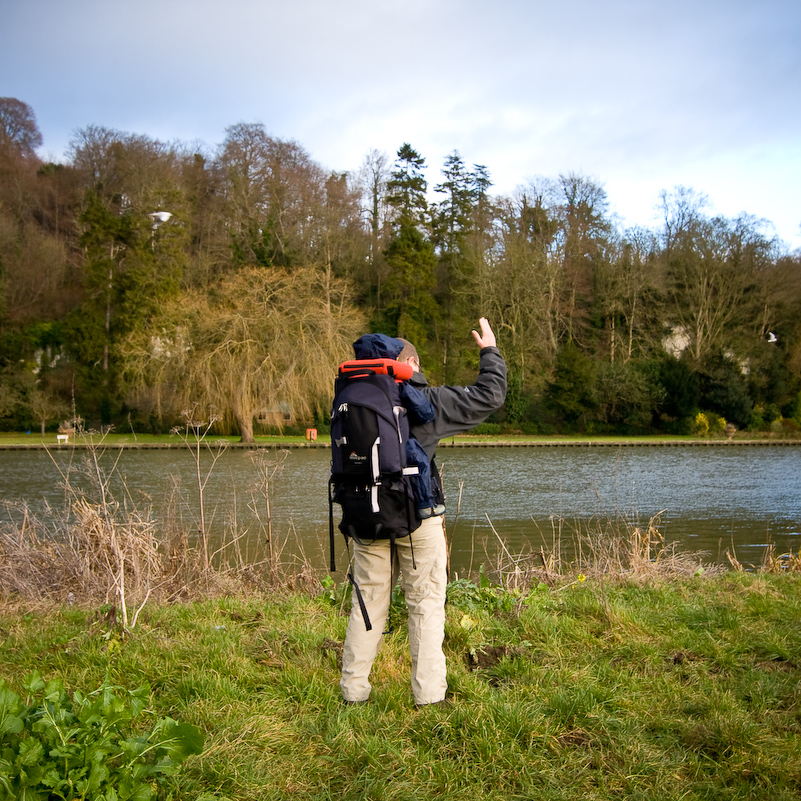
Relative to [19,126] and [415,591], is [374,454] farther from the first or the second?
[19,126]

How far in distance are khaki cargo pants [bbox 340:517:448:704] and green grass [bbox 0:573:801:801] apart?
0.37ft

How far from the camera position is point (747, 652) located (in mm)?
3506

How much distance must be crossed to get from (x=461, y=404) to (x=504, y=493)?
1274 centimetres

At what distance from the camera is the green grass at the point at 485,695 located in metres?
2.33

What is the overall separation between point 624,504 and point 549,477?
446 cm

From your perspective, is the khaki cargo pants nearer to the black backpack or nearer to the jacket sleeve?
the black backpack

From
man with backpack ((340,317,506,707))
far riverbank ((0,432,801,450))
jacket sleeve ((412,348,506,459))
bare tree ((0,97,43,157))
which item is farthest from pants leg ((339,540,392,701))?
bare tree ((0,97,43,157))

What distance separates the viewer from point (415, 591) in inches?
113

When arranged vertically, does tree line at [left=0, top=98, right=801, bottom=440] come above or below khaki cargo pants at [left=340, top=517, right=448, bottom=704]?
above

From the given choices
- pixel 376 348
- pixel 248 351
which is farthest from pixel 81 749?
pixel 248 351

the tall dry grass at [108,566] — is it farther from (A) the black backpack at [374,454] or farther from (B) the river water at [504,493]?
(A) the black backpack at [374,454]

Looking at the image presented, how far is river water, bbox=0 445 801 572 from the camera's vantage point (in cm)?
955

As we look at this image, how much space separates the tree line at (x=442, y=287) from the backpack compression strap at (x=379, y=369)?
25237mm

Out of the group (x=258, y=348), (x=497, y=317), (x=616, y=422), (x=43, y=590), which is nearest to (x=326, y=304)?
(x=258, y=348)
